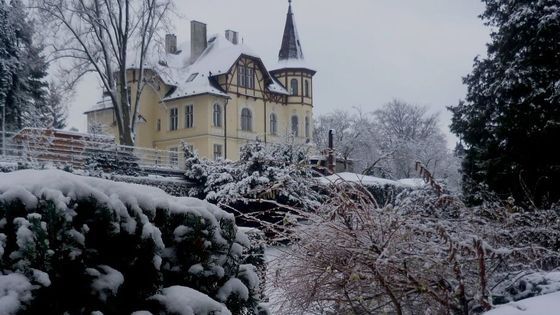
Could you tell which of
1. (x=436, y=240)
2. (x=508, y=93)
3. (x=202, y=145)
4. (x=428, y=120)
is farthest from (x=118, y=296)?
Answer: (x=428, y=120)

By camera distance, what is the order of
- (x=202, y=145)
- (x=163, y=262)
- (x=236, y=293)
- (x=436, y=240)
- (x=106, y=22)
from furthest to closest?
(x=202, y=145)
(x=106, y=22)
(x=436, y=240)
(x=236, y=293)
(x=163, y=262)

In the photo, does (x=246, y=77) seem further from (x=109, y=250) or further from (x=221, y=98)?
(x=109, y=250)

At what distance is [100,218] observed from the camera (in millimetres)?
2865

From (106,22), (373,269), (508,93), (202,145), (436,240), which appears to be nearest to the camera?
(373,269)

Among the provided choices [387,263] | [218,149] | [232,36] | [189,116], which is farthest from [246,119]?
[387,263]

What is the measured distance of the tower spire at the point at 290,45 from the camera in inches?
1646

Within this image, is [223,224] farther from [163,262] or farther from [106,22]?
[106,22]

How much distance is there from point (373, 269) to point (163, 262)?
159cm

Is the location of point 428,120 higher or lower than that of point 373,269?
higher

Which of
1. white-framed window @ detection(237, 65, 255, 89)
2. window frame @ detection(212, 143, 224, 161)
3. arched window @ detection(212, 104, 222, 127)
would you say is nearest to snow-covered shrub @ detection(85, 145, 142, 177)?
window frame @ detection(212, 143, 224, 161)

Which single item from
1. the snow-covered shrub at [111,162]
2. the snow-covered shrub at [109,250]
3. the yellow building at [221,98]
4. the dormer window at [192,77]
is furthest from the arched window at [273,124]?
the snow-covered shrub at [109,250]

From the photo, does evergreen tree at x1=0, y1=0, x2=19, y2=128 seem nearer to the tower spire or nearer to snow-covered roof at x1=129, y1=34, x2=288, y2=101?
snow-covered roof at x1=129, y1=34, x2=288, y2=101

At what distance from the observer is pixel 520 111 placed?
16578 millimetres

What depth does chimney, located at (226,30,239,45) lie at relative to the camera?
4134 cm
